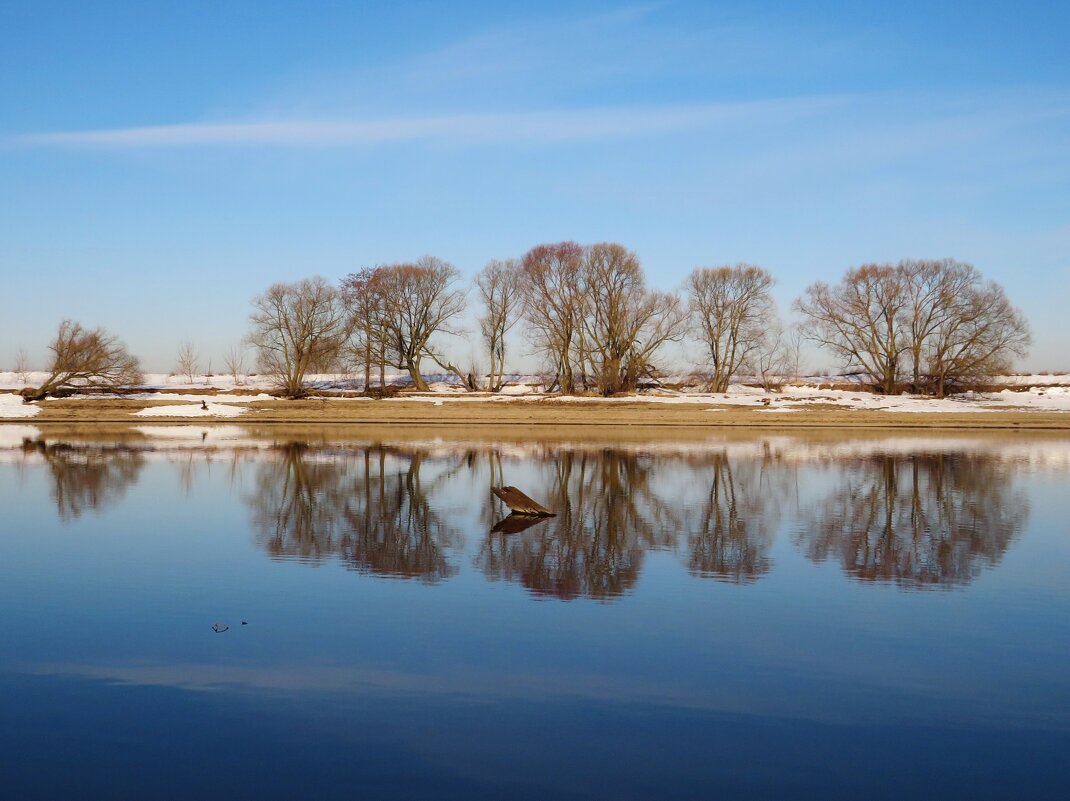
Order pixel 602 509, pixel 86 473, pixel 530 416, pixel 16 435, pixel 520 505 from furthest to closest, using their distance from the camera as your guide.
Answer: pixel 530 416, pixel 16 435, pixel 86 473, pixel 602 509, pixel 520 505

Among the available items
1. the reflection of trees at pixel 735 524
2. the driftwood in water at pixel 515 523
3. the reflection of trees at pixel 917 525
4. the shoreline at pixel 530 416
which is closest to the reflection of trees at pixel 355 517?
the driftwood in water at pixel 515 523

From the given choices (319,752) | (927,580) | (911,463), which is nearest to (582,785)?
(319,752)

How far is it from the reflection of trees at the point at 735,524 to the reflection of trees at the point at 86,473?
10.7 m

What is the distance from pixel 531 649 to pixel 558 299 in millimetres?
56596

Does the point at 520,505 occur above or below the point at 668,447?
above

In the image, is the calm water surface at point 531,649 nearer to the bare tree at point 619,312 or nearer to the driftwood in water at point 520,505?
the driftwood in water at point 520,505

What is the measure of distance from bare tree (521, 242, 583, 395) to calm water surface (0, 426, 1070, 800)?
45415 millimetres

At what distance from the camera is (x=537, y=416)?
177ft

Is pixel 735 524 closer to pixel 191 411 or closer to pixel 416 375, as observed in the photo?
pixel 191 411

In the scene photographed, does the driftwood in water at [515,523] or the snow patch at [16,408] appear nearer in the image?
the driftwood in water at [515,523]

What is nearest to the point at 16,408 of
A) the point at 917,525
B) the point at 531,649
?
the point at 917,525

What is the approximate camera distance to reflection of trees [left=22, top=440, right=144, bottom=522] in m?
19.0

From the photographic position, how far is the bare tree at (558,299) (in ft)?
212

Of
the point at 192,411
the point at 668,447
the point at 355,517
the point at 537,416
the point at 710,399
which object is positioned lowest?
the point at 668,447
